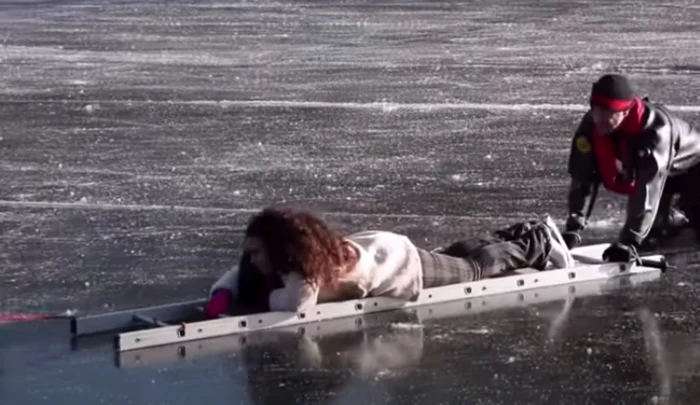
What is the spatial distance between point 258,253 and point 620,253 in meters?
2.06

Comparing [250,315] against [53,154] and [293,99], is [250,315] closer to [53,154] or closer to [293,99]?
[53,154]

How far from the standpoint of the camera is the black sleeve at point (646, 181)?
8.05 metres

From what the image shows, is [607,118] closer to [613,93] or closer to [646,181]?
[613,93]

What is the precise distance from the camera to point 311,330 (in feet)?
23.0

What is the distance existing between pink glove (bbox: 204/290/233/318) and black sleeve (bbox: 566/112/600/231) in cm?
224

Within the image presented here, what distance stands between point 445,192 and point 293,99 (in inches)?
163

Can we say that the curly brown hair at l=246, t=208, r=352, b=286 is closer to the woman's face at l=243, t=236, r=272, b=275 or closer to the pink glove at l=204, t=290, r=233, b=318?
the woman's face at l=243, t=236, r=272, b=275

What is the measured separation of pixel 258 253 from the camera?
22.3ft

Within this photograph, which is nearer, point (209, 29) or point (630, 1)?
point (209, 29)

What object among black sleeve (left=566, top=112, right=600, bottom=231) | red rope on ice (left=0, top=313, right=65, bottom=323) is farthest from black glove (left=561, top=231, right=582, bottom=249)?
red rope on ice (left=0, top=313, right=65, bottom=323)

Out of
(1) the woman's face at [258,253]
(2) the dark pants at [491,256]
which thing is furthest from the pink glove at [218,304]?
(2) the dark pants at [491,256]

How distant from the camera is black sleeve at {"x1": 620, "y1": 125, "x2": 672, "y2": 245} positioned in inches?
317

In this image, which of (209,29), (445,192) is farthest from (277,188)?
(209,29)

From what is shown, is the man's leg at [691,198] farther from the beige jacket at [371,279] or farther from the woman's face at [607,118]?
the beige jacket at [371,279]
